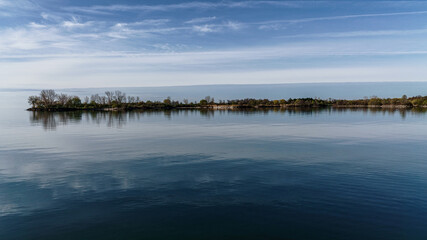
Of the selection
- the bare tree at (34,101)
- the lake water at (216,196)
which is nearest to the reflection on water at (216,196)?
the lake water at (216,196)

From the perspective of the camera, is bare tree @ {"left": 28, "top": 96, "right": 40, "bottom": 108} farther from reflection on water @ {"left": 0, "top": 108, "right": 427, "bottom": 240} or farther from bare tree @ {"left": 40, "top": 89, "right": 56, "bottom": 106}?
reflection on water @ {"left": 0, "top": 108, "right": 427, "bottom": 240}

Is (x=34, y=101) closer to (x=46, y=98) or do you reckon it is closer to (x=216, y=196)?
(x=46, y=98)

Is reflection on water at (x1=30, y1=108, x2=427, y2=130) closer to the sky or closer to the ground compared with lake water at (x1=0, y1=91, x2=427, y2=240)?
closer to the sky

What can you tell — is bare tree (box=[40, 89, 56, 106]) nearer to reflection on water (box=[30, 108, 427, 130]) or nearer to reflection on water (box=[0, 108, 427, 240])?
reflection on water (box=[30, 108, 427, 130])

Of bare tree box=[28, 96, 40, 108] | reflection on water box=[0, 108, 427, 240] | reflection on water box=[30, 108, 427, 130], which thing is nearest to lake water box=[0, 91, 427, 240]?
reflection on water box=[0, 108, 427, 240]

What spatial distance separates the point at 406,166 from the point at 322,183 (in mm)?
10964

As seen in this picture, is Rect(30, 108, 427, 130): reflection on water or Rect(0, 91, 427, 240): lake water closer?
Rect(0, 91, 427, 240): lake water

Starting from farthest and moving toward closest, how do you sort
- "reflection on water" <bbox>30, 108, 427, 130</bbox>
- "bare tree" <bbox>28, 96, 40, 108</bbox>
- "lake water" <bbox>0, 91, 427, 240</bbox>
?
"bare tree" <bbox>28, 96, 40, 108</bbox>
"reflection on water" <bbox>30, 108, 427, 130</bbox>
"lake water" <bbox>0, 91, 427, 240</bbox>

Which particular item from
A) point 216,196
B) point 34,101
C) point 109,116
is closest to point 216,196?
point 216,196

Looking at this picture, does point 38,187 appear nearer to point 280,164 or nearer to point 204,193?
point 204,193

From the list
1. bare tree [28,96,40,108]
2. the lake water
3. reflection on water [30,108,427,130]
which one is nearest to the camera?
the lake water

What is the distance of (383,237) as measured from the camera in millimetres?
12484

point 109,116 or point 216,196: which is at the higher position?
point 109,116

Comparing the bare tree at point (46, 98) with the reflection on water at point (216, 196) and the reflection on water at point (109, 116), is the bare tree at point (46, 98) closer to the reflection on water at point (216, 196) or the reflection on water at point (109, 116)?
the reflection on water at point (109, 116)
